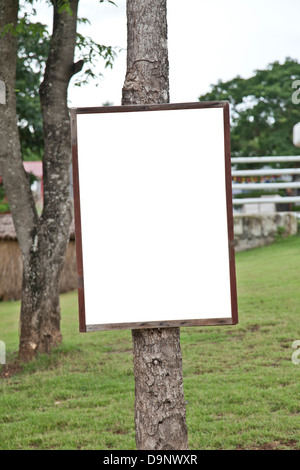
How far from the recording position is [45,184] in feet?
19.4

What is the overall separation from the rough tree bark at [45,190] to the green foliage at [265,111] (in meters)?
12.6

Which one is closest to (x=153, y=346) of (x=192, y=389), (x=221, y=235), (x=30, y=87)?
(x=221, y=235)

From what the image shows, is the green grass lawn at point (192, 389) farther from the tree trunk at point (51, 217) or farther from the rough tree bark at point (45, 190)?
the rough tree bark at point (45, 190)

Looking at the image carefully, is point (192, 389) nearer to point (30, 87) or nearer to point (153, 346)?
point (153, 346)

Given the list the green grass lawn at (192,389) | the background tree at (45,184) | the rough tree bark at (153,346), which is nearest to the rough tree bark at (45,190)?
the background tree at (45,184)

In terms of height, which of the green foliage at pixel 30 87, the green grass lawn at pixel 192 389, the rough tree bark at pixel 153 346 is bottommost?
the green grass lawn at pixel 192 389

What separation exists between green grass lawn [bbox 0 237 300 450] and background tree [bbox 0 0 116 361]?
47cm

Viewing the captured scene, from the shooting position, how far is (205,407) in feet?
13.6

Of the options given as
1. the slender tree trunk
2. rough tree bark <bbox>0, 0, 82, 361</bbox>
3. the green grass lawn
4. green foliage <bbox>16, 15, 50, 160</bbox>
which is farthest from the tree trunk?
green foliage <bbox>16, 15, 50, 160</bbox>

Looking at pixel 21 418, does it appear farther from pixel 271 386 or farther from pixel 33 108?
pixel 33 108

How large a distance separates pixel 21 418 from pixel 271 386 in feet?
6.62

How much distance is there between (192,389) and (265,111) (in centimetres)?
1532

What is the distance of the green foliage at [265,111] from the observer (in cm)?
1778

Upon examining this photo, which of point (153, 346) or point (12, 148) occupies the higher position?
point (12, 148)
